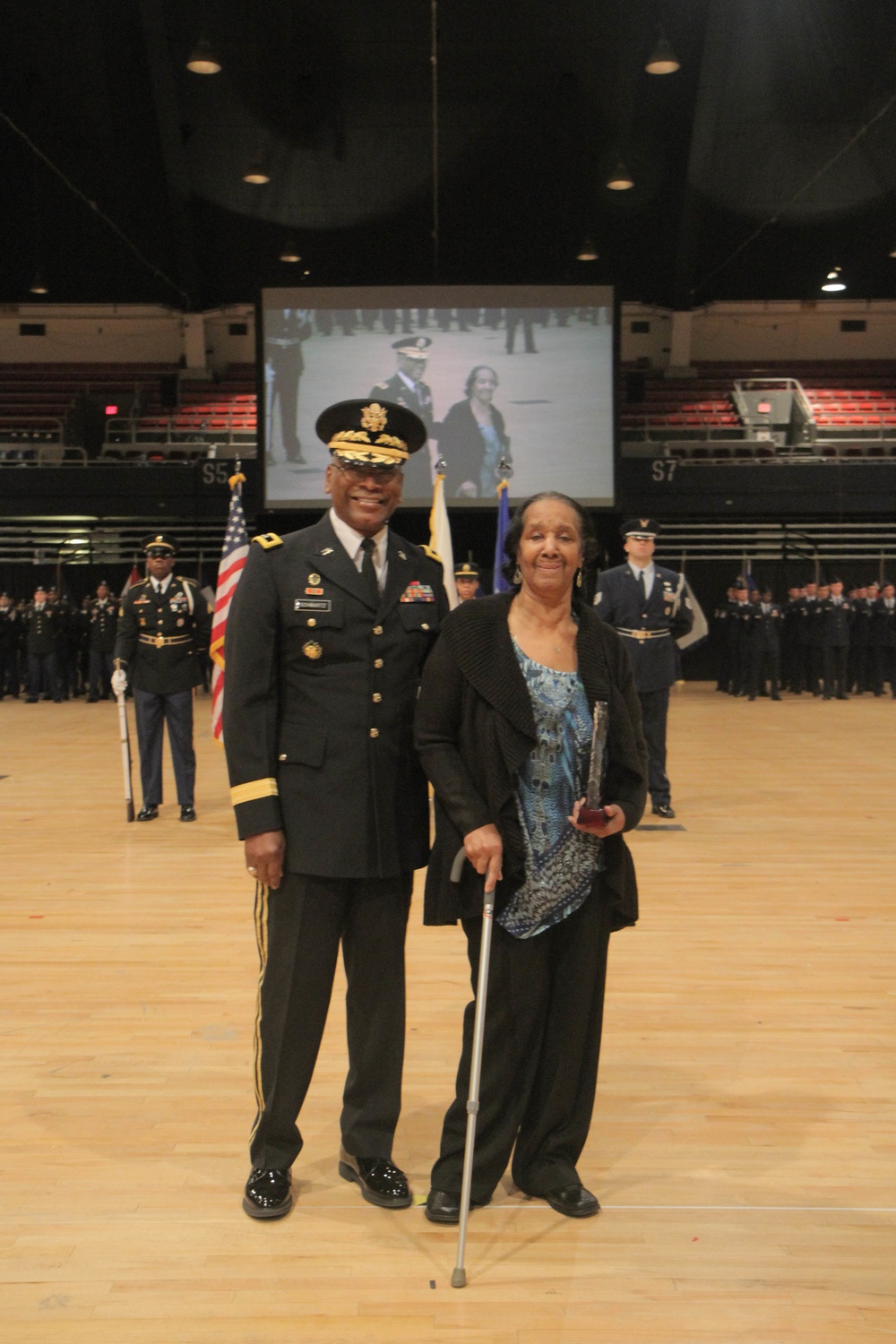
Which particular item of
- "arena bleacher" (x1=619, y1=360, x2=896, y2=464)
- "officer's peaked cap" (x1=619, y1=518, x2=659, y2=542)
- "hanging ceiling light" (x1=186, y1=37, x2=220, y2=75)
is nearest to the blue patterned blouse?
"officer's peaked cap" (x1=619, y1=518, x2=659, y2=542)

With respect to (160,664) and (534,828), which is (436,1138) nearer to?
(534,828)

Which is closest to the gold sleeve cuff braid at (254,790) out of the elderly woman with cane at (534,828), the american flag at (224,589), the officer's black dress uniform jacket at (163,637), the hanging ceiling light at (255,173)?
the elderly woman with cane at (534,828)

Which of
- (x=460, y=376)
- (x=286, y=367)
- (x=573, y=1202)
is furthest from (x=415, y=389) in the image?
(x=573, y=1202)

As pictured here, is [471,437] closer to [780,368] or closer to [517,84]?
[517,84]

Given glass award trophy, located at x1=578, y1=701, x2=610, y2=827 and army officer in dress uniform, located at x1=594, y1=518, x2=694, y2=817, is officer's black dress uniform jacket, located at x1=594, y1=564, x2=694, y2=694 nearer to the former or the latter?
army officer in dress uniform, located at x1=594, y1=518, x2=694, y2=817

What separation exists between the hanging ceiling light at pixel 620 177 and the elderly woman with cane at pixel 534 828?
12906mm

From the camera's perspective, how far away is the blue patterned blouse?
2.36 metres

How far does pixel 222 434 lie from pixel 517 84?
6372 millimetres

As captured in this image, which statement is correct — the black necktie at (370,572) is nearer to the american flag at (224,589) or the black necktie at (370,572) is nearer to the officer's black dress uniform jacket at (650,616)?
the american flag at (224,589)

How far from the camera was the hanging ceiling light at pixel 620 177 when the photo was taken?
14.0 metres

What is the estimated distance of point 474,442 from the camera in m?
14.6

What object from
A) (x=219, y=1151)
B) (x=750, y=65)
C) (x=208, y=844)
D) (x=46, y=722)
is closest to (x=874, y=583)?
(x=750, y=65)

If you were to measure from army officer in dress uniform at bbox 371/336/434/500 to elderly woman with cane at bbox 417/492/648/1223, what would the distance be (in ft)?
40.8

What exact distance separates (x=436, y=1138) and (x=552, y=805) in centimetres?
90
